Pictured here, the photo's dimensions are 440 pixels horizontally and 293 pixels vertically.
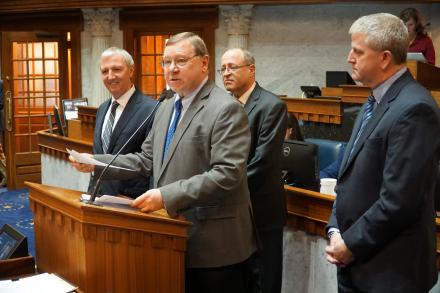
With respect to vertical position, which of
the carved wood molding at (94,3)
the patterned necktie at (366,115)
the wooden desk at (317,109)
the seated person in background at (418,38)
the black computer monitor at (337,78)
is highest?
the carved wood molding at (94,3)

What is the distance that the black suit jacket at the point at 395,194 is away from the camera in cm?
186

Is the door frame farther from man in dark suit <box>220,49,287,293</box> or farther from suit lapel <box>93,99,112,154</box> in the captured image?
man in dark suit <box>220,49,287,293</box>

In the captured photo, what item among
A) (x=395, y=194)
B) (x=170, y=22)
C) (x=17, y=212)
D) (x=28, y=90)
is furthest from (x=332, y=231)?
(x=28, y=90)

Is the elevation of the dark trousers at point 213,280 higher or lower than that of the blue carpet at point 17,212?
higher

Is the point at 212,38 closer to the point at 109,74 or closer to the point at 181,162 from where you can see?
the point at 109,74

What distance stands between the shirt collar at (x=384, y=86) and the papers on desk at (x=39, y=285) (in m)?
1.12

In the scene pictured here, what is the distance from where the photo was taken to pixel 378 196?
6.48 ft

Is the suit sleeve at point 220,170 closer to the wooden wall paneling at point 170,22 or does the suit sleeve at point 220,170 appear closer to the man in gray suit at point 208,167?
the man in gray suit at point 208,167

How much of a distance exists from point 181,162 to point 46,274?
59 cm

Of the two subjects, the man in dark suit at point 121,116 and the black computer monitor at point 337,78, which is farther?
the black computer monitor at point 337,78

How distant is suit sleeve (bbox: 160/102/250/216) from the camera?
2141 mm

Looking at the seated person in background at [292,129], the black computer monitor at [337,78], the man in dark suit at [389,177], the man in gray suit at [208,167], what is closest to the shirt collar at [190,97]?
the man in gray suit at [208,167]

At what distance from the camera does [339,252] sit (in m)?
1.99

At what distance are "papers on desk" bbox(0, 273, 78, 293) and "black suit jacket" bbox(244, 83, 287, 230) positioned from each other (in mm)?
1157
